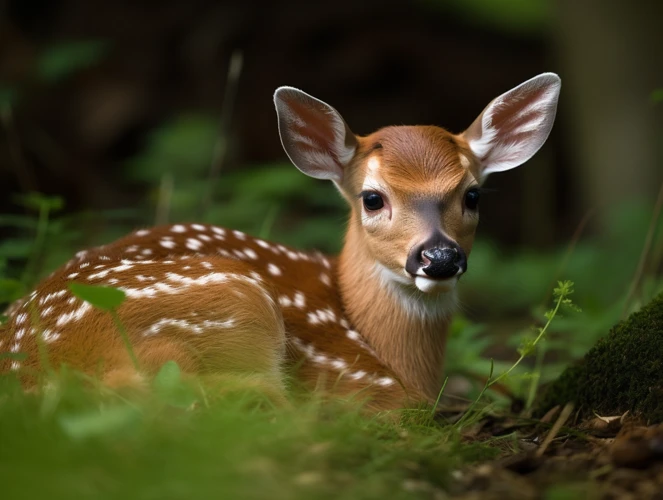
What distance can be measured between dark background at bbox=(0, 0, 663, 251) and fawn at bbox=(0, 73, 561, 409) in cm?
245

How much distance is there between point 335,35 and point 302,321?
24.6 ft

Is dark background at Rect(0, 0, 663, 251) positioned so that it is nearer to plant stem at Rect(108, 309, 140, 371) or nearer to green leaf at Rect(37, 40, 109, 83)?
green leaf at Rect(37, 40, 109, 83)

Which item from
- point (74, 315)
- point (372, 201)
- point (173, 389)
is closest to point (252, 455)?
point (173, 389)

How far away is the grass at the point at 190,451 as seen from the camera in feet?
6.55

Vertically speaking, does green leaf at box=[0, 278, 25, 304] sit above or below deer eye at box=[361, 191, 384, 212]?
below

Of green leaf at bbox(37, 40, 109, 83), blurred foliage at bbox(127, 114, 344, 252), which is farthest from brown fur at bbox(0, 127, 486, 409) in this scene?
green leaf at bbox(37, 40, 109, 83)

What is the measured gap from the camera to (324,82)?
1076 cm

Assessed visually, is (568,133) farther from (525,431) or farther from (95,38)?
(525,431)

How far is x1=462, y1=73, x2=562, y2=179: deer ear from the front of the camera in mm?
4113

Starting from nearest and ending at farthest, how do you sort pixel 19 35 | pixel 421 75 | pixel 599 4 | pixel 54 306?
pixel 54 306
pixel 19 35
pixel 599 4
pixel 421 75

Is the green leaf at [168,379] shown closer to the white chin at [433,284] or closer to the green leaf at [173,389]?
the green leaf at [173,389]

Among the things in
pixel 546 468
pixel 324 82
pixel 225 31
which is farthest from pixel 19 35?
pixel 546 468

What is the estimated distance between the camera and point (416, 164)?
3.85 m

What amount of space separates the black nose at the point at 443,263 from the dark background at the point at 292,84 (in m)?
3.23
